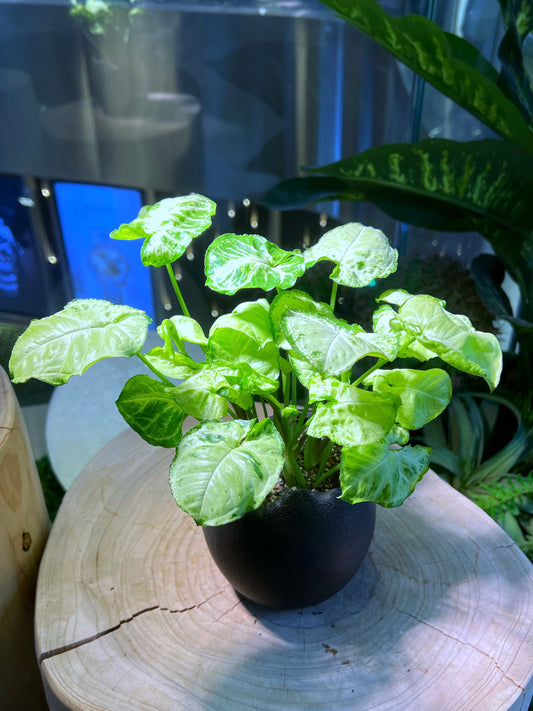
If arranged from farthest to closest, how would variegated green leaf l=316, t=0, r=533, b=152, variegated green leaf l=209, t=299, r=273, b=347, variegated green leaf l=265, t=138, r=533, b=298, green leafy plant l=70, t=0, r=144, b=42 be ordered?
green leafy plant l=70, t=0, r=144, b=42, variegated green leaf l=265, t=138, r=533, b=298, variegated green leaf l=316, t=0, r=533, b=152, variegated green leaf l=209, t=299, r=273, b=347

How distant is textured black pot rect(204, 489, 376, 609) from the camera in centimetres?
60

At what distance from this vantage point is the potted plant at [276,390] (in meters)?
0.53

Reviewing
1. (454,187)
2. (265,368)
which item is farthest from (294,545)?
(454,187)

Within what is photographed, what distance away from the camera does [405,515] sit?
82 cm

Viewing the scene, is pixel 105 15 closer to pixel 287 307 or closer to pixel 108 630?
pixel 287 307

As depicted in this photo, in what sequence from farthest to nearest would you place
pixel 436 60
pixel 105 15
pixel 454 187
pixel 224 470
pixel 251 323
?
1. pixel 105 15
2. pixel 454 187
3. pixel 436 60
4. pixel 251 323
5. pixel 224 470

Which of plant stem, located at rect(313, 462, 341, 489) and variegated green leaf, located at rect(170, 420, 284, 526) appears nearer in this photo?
variegated green leaf, located at rect(170, 420, 284, 526)

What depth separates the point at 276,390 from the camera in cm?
61

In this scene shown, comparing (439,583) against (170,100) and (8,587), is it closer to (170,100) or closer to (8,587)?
(8,587)

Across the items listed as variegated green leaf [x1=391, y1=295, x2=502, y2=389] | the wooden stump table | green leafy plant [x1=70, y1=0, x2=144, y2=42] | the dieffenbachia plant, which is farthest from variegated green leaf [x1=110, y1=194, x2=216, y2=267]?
green leafy plant [x1=70, y1=0, x2=144, y2=42]

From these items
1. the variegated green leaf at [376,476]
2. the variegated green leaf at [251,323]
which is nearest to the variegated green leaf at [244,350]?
the variegated green leaf at [251,323]

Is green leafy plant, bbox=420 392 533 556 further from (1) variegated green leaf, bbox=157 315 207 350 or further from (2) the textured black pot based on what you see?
(1) variegated green leaf, bbox=157 315 207 350

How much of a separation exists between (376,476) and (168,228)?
12.4 inches

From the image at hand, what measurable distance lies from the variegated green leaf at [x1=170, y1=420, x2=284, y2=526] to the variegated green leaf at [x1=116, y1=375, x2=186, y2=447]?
0.13 ft
